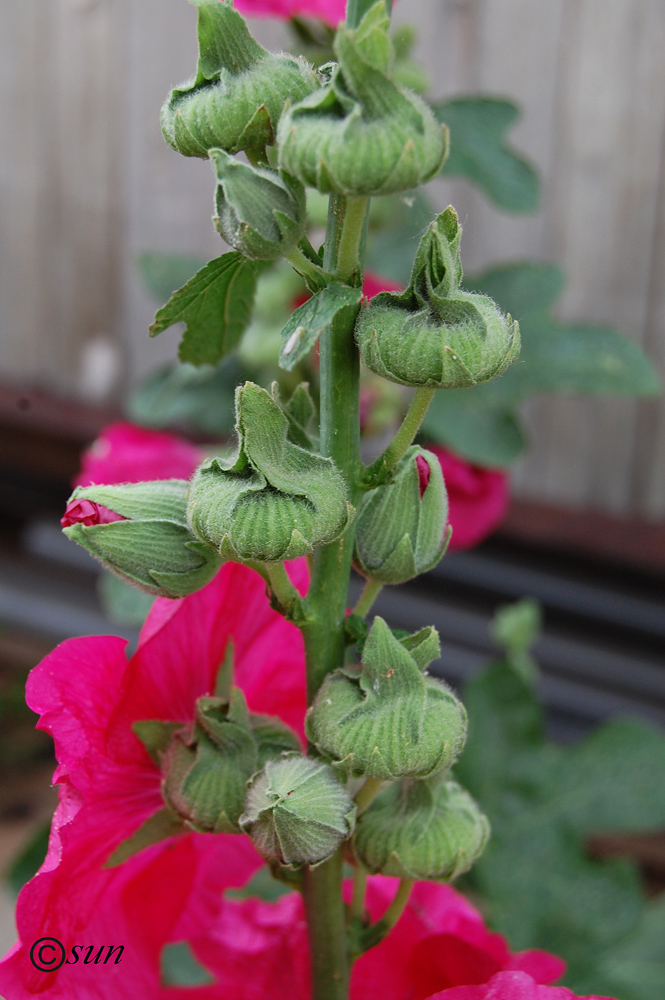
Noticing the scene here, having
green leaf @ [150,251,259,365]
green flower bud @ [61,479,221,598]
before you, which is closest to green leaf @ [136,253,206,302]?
green leaf @ [150,251,259,365]

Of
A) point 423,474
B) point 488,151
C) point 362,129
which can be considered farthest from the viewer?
point 488,151

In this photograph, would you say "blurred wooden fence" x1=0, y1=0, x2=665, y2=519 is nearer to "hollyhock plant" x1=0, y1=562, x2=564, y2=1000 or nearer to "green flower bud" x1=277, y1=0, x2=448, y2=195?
"hollyhock plant" x1=0, y1=562, x2=564, y2=1000

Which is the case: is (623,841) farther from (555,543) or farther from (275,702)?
(275,702)

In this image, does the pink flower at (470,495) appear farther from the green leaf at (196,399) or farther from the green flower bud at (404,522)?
the green flower bud at (404,522)

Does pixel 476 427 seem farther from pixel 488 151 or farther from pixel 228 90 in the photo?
pixel 228 90

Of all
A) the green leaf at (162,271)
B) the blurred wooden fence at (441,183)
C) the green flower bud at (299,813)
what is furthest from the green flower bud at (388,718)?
the blurred wooden fence at (441,183)

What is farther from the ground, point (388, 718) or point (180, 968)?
point (388, 718)

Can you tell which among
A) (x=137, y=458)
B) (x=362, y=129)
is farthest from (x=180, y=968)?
(x=362, y=129)
